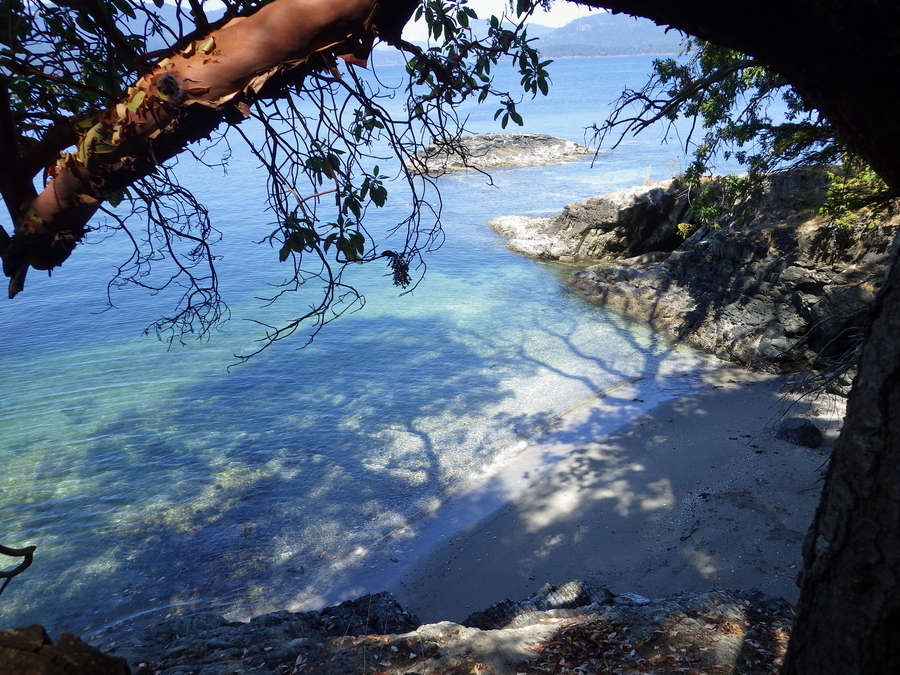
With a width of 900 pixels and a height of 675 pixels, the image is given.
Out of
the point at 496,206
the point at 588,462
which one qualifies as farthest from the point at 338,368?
the point at 496,206

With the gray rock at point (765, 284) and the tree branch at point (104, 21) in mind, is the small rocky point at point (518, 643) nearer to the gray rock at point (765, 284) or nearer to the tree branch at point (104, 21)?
the tree branch at point (104, 21)

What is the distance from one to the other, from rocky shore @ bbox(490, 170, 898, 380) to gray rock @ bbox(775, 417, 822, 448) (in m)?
0.97

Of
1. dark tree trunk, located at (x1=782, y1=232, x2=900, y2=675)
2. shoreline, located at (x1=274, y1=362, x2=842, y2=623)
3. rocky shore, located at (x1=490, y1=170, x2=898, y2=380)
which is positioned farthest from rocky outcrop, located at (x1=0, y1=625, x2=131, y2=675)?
rocky shore, located at (x1=490, y1=170, x2=898, y2=380)

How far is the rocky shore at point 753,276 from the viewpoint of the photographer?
36.7ft

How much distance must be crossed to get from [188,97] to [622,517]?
6.89 metres

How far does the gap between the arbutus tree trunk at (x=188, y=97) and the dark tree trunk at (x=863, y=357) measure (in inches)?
34.6

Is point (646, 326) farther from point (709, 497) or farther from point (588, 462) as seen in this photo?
point (709, 497)

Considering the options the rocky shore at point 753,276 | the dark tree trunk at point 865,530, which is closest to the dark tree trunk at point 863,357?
the dark tree trunk at point 865,530

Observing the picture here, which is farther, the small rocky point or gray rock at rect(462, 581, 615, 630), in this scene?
gray rock at rect(462, 581, 615, 630)

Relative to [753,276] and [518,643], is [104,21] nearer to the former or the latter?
[518,643]

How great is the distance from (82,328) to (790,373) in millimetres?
16430

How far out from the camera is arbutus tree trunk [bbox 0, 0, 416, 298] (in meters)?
2.04

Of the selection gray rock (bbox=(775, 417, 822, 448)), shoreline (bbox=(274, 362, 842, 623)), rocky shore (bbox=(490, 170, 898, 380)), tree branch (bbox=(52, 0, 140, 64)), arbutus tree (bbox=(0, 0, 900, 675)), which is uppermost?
tree branch (bbox=(52, 0, 140, 64))

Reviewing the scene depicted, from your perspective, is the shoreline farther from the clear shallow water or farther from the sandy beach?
the clear shallow water
